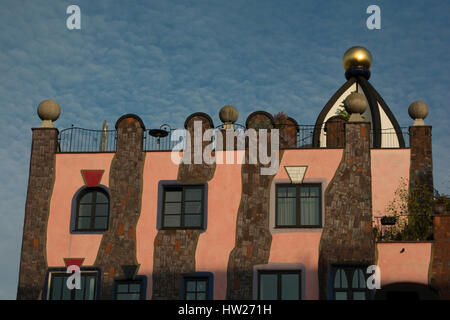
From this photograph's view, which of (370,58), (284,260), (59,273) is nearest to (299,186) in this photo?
(284,260)

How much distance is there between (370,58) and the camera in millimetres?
37562

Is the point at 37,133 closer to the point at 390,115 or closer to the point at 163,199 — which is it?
the point at 163,199

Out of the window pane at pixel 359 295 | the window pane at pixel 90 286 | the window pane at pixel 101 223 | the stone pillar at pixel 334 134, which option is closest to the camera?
the window pane at pixel 359 295

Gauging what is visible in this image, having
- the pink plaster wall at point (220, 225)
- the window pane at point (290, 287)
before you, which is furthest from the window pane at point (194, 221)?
the window pane at point (290, 287)

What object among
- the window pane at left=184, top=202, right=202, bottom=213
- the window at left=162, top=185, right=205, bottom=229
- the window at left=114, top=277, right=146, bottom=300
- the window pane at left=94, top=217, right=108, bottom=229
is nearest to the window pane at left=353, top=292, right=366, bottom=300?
the window at left=162, top=185, right=205, bottom=229

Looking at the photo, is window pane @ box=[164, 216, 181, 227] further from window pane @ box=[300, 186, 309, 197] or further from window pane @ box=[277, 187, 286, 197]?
window pane @ box=[300, 186, 309, 197]

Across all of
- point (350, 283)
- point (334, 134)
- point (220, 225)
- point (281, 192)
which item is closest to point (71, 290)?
point (220, 225)

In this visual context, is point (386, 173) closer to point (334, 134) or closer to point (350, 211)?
point (350, 211)

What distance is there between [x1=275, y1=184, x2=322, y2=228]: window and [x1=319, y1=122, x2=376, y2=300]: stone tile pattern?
1.10 feet

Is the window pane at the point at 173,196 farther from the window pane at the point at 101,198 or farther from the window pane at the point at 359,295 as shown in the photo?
the window pane at the point at 359,295

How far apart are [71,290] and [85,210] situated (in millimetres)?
2500

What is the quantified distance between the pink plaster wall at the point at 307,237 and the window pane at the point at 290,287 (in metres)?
0.30

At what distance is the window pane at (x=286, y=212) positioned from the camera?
2048 centimetres

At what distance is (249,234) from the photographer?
20.3 metres
